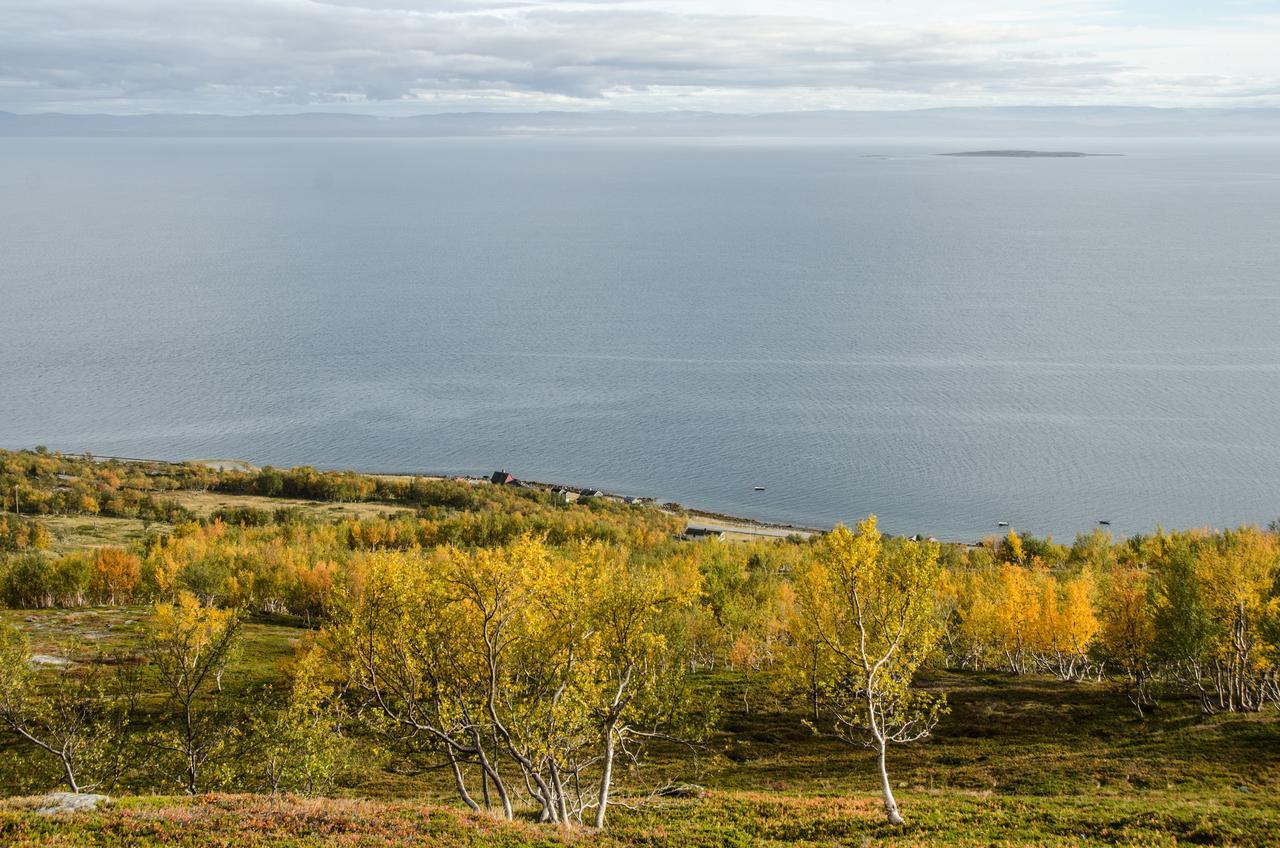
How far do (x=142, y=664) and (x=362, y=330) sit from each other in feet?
447

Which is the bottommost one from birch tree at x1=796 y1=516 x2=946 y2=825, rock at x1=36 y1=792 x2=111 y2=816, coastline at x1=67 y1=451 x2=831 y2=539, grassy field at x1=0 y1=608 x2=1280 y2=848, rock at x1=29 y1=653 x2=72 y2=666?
coastline at x1=67 y1=451 x2=831 y2=539

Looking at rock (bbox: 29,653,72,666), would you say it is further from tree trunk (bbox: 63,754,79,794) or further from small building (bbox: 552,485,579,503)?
small building (bbox: 552,485,579,503)

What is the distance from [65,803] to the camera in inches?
914

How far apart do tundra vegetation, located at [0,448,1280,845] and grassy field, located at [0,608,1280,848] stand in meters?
0.16

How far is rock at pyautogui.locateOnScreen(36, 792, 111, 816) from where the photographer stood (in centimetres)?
2266

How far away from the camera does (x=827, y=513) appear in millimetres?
107500

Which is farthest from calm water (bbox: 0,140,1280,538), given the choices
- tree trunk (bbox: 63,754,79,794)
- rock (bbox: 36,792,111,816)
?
rock (bbox: 36,792,111,816)

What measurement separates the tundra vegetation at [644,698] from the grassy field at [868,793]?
16cm

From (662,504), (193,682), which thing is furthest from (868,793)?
(662,504)

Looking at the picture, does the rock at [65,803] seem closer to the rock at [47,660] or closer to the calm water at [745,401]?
the rock at [47,660]

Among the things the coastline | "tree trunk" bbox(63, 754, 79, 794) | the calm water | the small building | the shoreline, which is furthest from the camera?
the calm water

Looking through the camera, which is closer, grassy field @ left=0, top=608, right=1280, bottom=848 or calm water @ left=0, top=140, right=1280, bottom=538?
grassy field @ left=0, top=608, right=1280, bottom=848

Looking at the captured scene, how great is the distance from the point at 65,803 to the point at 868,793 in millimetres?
23352

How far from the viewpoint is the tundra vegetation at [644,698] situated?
24.9 meters
